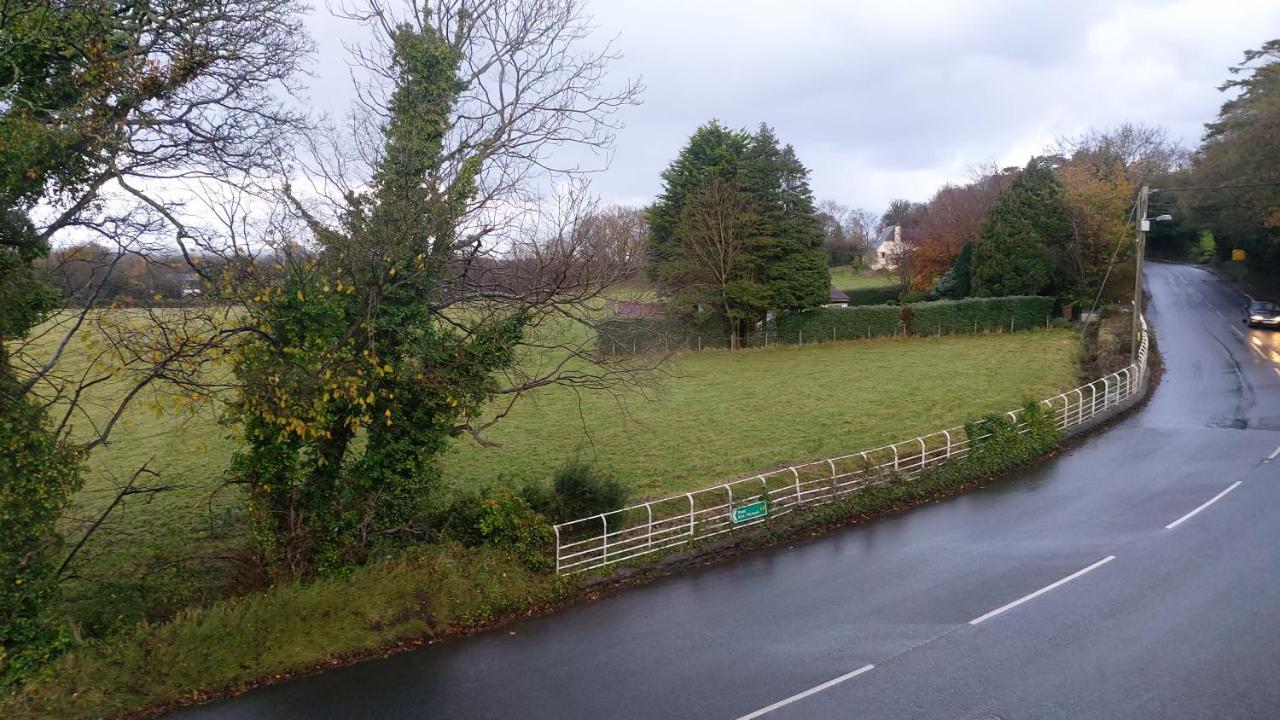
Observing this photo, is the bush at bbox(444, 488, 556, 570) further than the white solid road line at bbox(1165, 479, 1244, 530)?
No

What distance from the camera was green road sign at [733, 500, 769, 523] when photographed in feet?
50.3

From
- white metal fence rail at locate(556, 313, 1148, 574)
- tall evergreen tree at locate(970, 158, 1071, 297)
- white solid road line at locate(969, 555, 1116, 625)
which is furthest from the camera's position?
tall evergreen tree at locate(970, 158, 1071, 297)

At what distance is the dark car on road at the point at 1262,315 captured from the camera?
39531mm

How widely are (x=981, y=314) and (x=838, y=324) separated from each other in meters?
8.02

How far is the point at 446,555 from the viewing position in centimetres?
1309

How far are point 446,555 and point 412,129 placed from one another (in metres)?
6.98

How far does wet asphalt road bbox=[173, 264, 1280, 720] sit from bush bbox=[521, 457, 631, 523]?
2.09 metres

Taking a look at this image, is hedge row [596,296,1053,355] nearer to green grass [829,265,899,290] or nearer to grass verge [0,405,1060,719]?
green grass [829,265,899,290]

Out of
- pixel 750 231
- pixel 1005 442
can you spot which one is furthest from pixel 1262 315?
pixel 1005 442

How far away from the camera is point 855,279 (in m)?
86.9

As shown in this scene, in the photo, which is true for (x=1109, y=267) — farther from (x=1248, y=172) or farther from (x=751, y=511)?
(x=751, y=511)

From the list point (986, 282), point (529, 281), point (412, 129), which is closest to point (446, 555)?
point (529, 281)

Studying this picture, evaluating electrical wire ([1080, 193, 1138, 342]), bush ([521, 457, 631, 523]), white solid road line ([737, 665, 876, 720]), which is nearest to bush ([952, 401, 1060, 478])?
bush ([521, 457, 631, 523])

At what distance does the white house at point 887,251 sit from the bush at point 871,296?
396 inches
